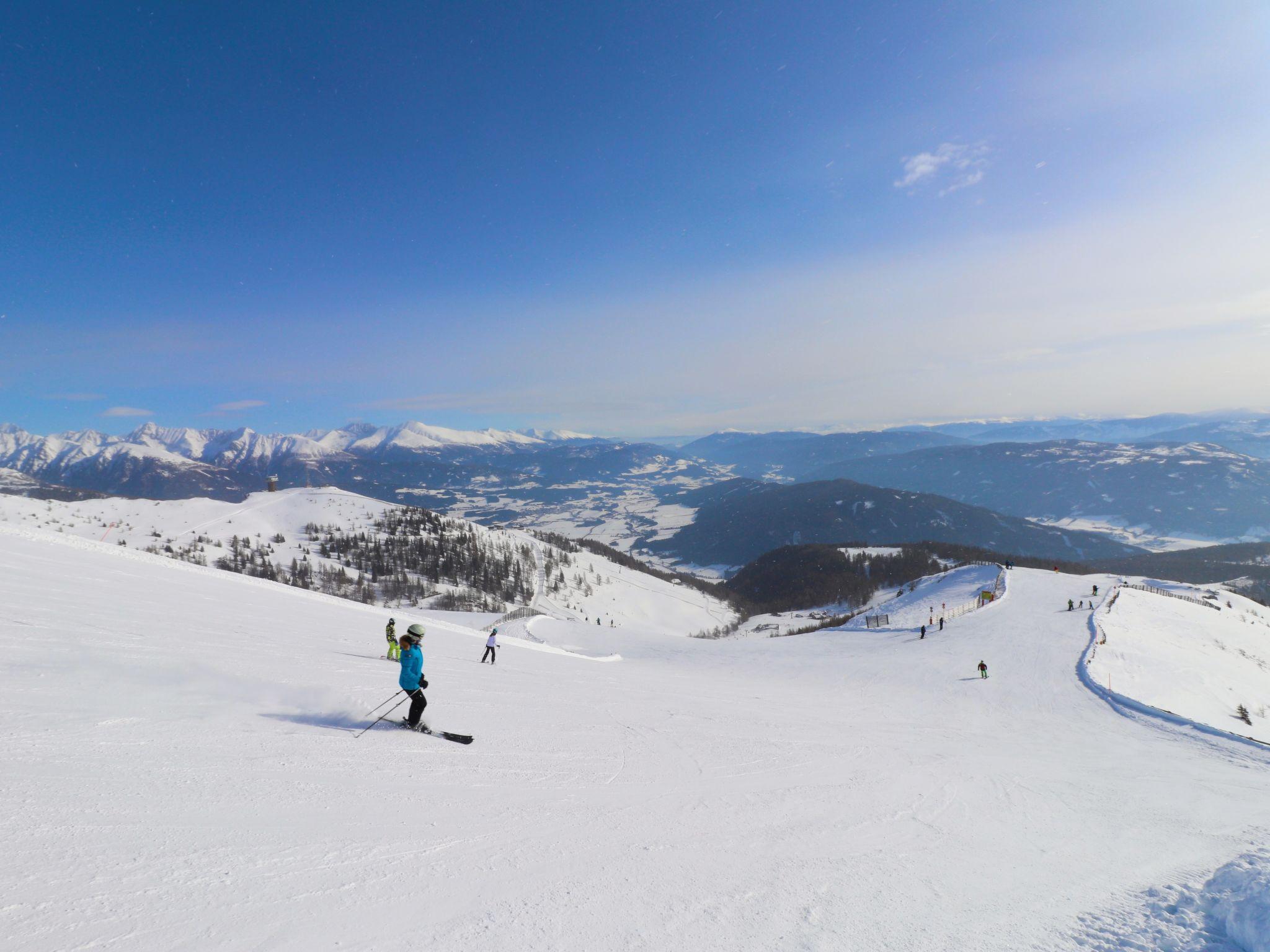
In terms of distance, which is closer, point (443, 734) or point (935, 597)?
point (443, 734)

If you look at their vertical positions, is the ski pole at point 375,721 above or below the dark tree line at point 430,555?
above

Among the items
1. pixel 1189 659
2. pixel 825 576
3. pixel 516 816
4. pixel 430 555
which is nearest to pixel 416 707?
pixel 516 816

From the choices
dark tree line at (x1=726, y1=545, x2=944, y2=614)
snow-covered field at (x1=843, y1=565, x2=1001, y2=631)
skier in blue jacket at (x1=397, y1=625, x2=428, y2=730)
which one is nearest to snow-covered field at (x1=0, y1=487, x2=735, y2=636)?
dark tree line at (x1=726, y1=545, x2=944, y2=614)

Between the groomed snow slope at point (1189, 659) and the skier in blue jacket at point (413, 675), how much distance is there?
2608cm

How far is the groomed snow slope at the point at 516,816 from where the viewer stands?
14.5 feet

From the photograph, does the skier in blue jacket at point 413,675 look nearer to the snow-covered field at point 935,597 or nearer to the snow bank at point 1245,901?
the snow bank at point 1245,901

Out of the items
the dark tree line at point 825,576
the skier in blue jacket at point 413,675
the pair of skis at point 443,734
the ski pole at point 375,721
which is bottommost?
the dark tree line at point 825,576

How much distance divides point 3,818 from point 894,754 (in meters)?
15.9

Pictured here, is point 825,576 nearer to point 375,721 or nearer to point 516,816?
point 375,721

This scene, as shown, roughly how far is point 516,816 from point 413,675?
325 centimetres

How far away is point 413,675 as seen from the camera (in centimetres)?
908

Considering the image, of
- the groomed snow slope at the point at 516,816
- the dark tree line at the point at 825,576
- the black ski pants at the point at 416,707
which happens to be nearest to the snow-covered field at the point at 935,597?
the groomed snow slope at the point at 516,816

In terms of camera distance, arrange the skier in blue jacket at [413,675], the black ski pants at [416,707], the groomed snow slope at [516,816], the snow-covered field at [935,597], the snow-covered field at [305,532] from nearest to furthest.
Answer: the groomed snow slope at [516,816] < the skier in blue jacket at [413,675] < the black ski pants at [416,707] < the snow-covered field at [935,597] < the snow-covered field at [305,532]

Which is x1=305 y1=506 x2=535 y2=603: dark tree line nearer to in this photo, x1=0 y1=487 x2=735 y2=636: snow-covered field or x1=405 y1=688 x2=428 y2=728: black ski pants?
x1=0 y1=487 x2=735 y2=636: snow-covered field
